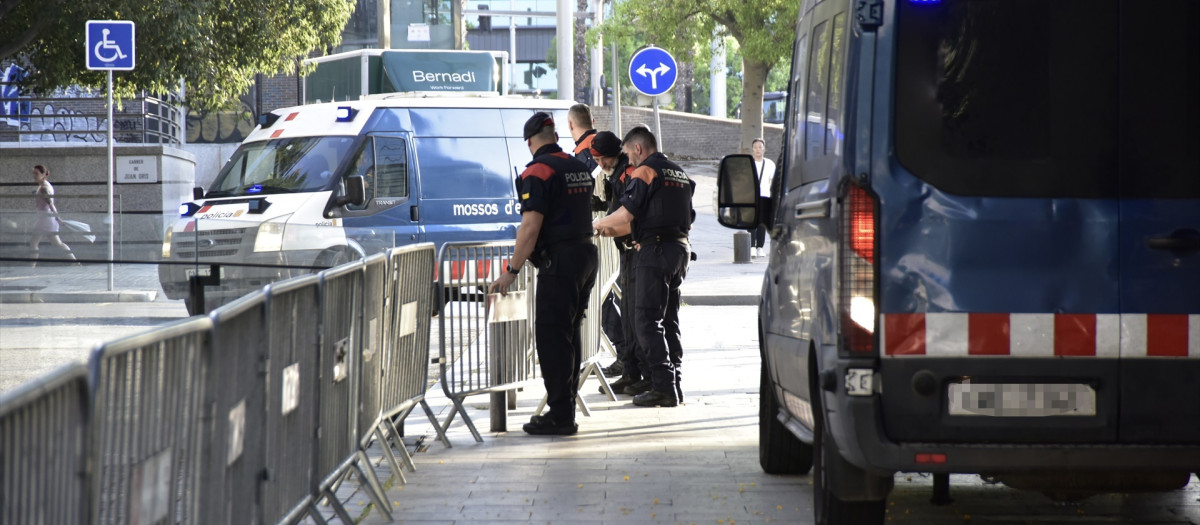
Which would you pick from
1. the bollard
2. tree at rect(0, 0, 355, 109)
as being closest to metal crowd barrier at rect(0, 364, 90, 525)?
tree at rect(0, 0, 355, 109)

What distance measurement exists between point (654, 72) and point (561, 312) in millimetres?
9801

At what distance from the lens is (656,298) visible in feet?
29.3

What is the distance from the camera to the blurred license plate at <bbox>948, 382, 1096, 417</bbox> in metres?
4.36

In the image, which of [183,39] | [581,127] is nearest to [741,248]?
[183,39]

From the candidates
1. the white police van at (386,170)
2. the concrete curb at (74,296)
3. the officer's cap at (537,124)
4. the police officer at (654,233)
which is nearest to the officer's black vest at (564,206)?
the officer's cap at (537,124)

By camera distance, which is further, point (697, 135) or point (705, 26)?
point (697, 135)

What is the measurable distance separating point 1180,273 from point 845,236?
1024 millimetres

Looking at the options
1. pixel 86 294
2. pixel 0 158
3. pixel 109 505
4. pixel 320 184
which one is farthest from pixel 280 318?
pixel 0 158

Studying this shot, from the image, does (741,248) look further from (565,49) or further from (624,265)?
(624,265)

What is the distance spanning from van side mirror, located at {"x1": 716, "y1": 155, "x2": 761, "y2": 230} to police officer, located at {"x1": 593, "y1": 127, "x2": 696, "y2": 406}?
272 cm

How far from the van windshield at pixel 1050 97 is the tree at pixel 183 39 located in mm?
17407

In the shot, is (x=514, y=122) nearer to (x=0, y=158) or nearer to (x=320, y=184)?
(x=320, y=184)

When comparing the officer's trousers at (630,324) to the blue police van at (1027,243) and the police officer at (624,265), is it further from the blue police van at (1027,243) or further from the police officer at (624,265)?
the blue police van at (1027,243)

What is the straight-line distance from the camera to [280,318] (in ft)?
13.7
